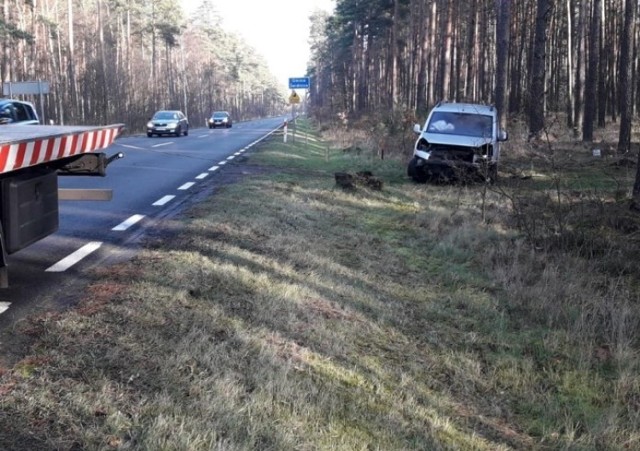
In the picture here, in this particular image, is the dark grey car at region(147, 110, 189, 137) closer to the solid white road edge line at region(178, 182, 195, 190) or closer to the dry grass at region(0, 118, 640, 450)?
the solid white road edge line at region(178, 182, 195, 190)

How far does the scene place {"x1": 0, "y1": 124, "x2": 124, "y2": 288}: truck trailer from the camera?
4.86 metres

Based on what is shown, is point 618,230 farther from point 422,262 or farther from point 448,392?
point 448,392

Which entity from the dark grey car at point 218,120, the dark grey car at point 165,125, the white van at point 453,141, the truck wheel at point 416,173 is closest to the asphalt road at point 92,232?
the truck wheel at point 416,173

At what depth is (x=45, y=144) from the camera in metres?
5.29

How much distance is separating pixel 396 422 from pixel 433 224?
6056 mm

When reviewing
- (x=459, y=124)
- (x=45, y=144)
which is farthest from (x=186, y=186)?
(x=45, y=144)

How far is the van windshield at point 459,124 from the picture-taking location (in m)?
A: 14.7

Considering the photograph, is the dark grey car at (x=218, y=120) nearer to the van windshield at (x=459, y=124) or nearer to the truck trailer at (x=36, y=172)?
the van windshield at (x=459, y=124)

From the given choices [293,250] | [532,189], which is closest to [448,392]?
[293,250]

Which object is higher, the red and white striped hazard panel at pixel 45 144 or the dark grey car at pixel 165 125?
the dark grey car at pixel 165 125

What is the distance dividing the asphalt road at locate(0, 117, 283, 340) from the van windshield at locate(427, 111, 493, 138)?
563 cm

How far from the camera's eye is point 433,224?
9.31 metres

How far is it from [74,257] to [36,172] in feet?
4.13

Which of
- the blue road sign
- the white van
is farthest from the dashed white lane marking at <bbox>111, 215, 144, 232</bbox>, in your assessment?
the blue road sign
